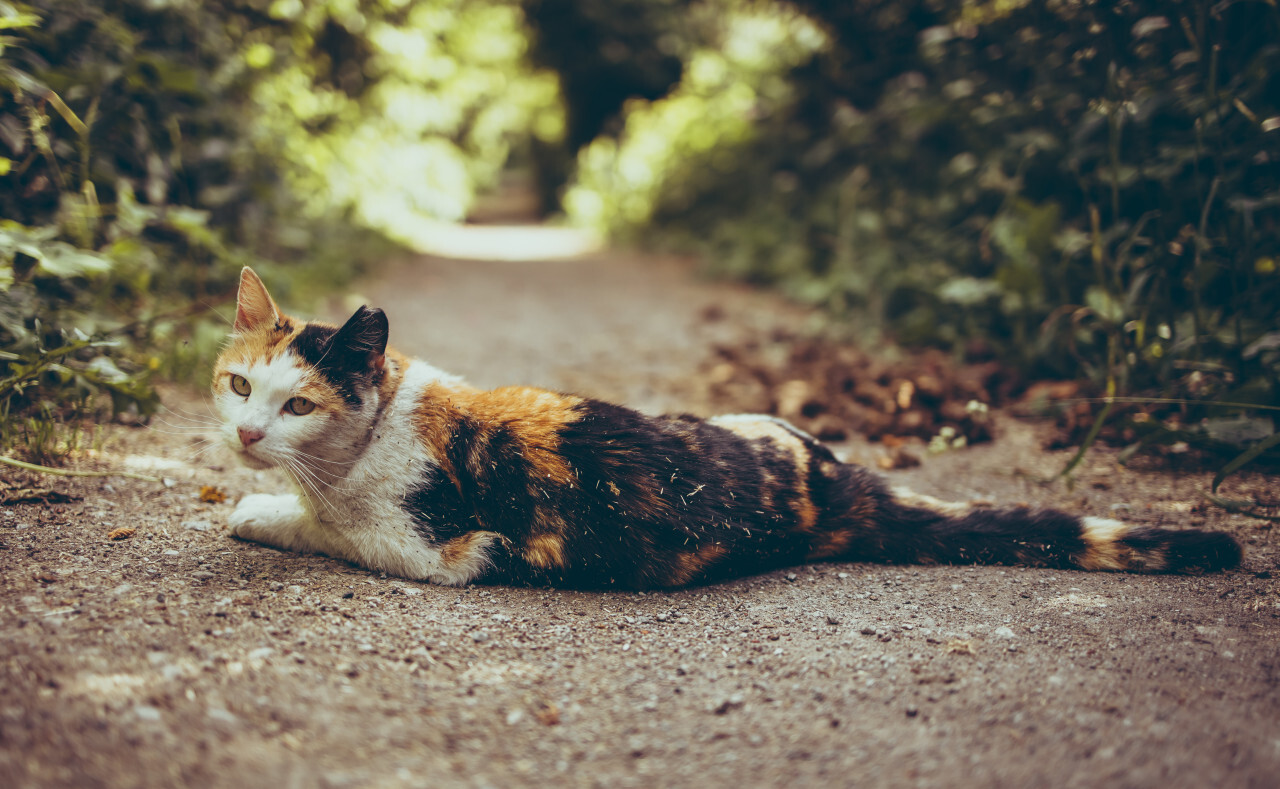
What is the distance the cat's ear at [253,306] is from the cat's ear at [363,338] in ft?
0.98

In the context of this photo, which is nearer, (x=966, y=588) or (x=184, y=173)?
(x=966, y=588)

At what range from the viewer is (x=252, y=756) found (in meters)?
1.47

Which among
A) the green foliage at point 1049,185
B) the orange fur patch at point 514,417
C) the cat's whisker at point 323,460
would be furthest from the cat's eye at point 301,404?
the green foliage at point 1049,185

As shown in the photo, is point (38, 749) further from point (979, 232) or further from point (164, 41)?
point (979, 232)

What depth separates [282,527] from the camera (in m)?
2.43

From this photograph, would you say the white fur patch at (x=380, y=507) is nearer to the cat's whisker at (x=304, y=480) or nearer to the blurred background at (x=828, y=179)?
the cat's whisker at (x=304, y=480)

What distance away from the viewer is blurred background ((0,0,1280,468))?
10.5 ft

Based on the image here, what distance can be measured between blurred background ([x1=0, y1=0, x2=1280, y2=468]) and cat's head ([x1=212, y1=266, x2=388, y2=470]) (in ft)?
2.71

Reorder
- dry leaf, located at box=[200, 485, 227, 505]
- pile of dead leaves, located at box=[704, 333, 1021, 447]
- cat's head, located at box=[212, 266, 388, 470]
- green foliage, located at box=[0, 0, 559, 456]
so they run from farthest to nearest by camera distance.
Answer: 1. pile of dead leaves, located at box=[704, 333, 1021, 447]
2. green foliage, located at box=[0, 0, 559, 456]
3. dry leaf, located at box=[200, 485, 227, 505]
4. cat's head, located at box=[212, 266, 388, 470]

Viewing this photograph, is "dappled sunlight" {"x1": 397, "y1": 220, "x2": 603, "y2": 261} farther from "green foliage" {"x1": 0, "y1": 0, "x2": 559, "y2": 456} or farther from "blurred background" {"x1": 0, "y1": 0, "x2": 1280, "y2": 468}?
"green foliage" {"x1": 0, "y1": 0, "x2": 559, "y2": 456}

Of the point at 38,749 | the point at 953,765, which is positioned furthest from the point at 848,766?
the point at 38,749

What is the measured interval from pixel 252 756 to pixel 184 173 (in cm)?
417

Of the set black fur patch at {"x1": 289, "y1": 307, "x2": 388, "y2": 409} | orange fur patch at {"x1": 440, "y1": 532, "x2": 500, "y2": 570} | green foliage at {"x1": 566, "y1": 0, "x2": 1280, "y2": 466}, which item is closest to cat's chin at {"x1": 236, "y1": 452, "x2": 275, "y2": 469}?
black fur patch at {"x1": 289, "y1": 307, "x2": 388, "y2": 409}

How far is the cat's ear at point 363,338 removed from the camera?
224cm
